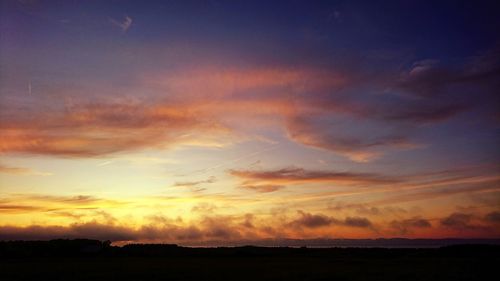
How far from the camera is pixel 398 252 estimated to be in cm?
11431

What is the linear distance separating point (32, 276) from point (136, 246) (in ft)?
327

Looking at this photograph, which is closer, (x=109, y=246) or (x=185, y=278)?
(x=185, y=278)

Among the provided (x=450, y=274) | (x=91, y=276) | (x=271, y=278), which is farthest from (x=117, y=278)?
(x=450, y=274)

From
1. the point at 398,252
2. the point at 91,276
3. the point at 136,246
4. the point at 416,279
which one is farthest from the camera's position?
the point at 136,246

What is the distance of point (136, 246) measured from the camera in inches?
5842

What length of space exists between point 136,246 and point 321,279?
110679 mm

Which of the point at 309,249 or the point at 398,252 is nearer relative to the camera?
the point at 398,252

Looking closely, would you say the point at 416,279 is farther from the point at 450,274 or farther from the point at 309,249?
the point at 309,249

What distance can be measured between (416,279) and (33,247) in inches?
4576

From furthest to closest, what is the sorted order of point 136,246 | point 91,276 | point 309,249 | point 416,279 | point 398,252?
point 136,246
point 309,249
point 398,252
point 91,276
point 416,279

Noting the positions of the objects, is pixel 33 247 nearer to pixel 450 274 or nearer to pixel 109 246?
pixel 109 246

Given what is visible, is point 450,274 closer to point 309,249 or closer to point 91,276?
point 91,276

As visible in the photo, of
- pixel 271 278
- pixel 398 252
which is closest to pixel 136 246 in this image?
pixel 398 252

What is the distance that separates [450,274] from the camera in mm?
53719
